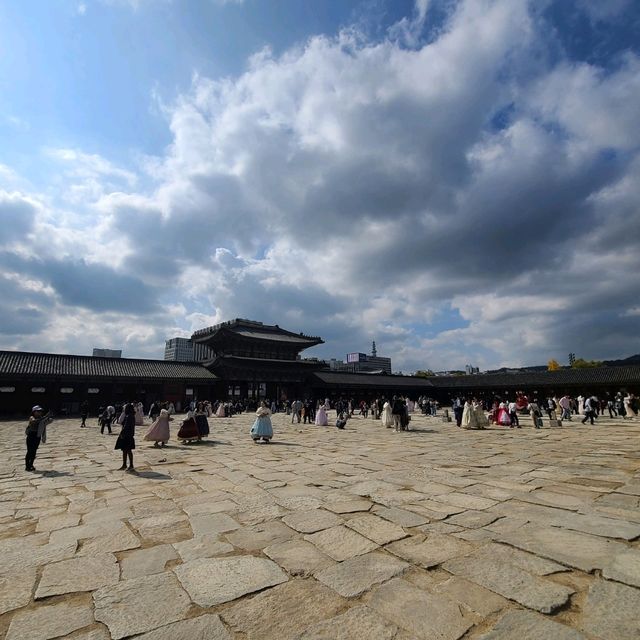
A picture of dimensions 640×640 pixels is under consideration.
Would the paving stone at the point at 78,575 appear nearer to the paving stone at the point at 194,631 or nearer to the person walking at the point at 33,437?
the paving stone at the point at 194,631

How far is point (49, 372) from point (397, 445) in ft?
90.2

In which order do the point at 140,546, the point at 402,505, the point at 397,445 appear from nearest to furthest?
the point at 140,546
the point at 402,505
the point at 397,445

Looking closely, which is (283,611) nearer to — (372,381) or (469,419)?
(469,419)

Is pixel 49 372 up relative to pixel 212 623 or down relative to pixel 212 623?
up

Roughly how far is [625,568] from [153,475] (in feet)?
25.0

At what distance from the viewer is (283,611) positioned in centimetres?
262

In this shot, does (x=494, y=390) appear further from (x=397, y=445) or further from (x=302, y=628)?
(x=302, y=628)

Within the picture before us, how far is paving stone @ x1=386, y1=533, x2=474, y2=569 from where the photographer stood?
3.37 meters

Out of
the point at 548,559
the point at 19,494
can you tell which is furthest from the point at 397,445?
the point at 19,494

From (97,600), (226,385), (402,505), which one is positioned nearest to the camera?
(97,600)

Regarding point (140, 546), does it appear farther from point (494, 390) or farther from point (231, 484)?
point (494, 390)

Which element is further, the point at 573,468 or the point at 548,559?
the point at 573,468

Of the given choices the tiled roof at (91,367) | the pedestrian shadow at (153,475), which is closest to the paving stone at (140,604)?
the pedestrian shadow at (153,475)

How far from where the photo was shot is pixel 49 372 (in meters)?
26.8
